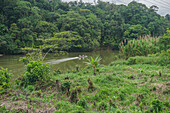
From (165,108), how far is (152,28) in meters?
40.7

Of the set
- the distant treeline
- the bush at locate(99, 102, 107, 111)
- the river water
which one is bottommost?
the river water

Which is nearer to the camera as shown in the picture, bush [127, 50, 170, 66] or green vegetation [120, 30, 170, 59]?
bush [127, 50, 170, 66]

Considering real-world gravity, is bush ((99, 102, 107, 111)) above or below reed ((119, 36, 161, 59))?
below

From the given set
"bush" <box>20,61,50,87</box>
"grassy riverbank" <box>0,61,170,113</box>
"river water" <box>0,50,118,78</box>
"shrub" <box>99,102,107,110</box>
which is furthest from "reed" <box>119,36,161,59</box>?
"shrub" <box>99,102,107,110</box>

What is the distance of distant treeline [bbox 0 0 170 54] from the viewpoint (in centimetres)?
2091

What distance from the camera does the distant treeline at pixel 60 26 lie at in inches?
823

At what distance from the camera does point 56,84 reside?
528 centimetres

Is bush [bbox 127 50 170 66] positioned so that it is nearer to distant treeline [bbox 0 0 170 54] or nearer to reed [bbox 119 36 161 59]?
reed [bbox 119 36 161 59]

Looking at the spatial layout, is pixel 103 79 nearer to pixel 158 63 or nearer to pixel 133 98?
pixel 133 98

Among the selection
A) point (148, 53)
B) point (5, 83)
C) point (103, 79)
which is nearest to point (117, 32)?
point (148, 53)

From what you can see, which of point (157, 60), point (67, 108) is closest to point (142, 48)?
point (157, 60)

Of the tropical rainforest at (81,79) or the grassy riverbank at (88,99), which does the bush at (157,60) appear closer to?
the tropical rainforest at (81,79)

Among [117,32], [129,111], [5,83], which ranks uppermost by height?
[117,32]

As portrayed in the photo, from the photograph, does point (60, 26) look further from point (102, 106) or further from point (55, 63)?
point (102, 106)
